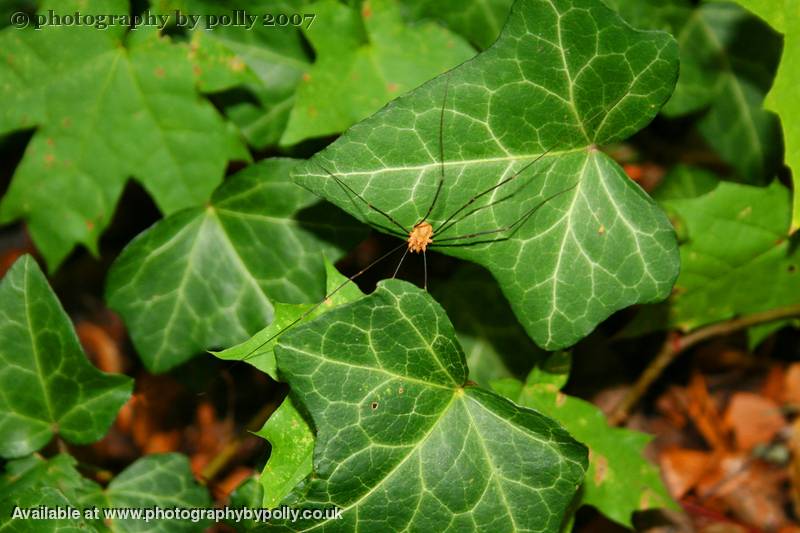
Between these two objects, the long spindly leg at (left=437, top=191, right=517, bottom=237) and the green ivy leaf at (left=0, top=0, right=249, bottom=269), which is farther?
the green ivy leaf at (left=0, top=0, right=249, bottom=269)

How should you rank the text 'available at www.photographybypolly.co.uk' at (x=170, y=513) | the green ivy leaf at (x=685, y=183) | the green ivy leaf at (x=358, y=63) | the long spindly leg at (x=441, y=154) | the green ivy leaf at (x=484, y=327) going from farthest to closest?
the green ivy leaf at (x=685, y=183) < the green ivy leaf at (x=484, y=327) < the green ivy leaf at (x=358, y=63) < the long spindly leg at (x=441, y=154) < the text 'available at www.photographybypolly.co.uk' at (x=170, y=513)

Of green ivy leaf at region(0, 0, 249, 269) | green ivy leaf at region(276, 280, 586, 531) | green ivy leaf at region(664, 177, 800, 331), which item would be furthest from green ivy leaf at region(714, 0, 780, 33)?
green ivy leaf at region(0, 0, 249, 269)

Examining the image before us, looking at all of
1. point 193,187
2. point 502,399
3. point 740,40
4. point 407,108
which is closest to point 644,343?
point 740,40

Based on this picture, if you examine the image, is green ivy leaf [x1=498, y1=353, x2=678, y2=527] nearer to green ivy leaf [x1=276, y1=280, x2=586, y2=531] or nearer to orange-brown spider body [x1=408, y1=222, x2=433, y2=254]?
green ivy leaf [x1=276, y1=280, x2=586, y2=531]

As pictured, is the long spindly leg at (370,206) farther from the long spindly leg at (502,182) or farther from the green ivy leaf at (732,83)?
the green ivy leaf at (732,83)

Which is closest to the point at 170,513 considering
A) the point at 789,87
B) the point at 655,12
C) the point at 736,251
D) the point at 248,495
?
the point at 248,495

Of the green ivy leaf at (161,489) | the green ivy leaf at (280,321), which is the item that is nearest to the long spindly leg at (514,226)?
the green ivy leaf at (280,321)
